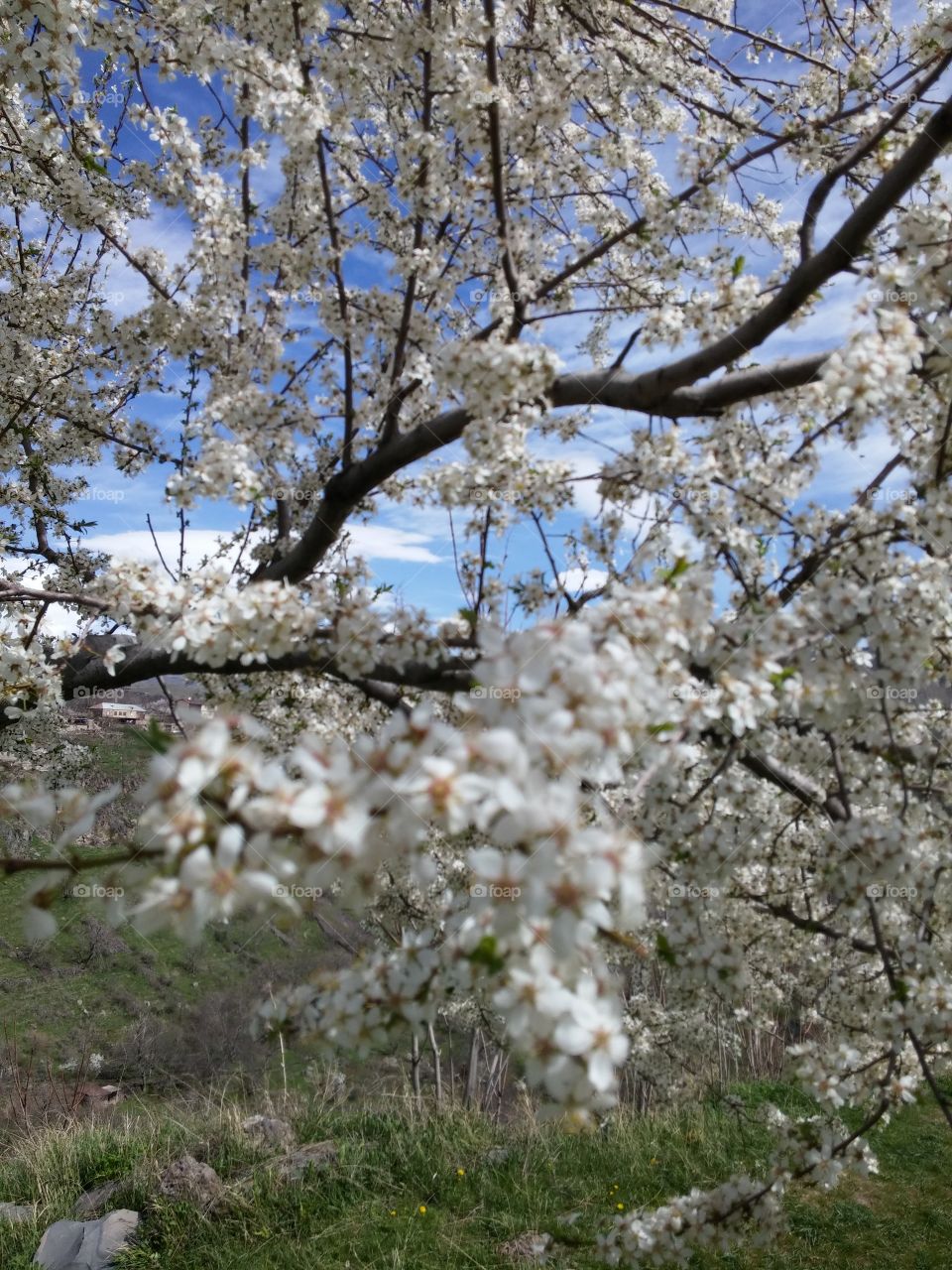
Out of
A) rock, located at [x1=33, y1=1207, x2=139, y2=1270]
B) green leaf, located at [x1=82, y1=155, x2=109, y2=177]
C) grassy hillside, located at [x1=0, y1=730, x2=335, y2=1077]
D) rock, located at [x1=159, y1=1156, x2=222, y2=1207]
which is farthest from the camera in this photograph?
grassy hillside, located at [x1=0, y1=730, x2=335, y2=1077]

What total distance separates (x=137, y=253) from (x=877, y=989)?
5.25 meters

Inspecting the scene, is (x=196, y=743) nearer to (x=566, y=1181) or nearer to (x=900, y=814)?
(x=900, y=814)

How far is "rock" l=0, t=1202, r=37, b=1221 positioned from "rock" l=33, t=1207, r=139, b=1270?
0.90ft

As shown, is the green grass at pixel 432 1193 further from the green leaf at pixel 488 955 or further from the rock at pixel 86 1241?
the green leaf at pixel 488 955

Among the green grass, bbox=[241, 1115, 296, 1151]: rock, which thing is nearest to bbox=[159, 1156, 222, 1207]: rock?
the green grass

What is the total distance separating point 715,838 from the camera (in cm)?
226

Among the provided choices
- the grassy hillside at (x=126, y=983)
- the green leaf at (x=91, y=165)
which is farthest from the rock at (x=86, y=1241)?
the grassy hillside at (x=126, y=983)

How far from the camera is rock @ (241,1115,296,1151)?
6.21 m

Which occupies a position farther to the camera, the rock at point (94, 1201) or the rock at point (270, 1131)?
the rock at point (270, 1131)

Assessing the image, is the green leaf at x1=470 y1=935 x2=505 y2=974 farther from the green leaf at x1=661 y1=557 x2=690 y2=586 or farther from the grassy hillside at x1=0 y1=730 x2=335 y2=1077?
the grassy hillside at x1=0 y1=730 x2=335 y2=1077

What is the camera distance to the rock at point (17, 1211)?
5.52 metres

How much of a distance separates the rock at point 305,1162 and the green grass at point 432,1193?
3.5 inches

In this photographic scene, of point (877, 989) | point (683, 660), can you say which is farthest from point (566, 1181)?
point (683, 660)

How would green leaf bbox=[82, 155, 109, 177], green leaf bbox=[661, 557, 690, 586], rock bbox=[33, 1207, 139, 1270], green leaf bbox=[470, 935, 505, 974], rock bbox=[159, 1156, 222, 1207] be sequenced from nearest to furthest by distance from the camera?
1. green leaf bbox=[470, 935, 505, 974]
2. green leaf bbox=[661, 557, 690, 586]
3. green leaf bbox=[82, 155, 109, 177]
4. rock bbox=[33, 1207, 139, 1270]
5. rock bbox=[159, 1156, 222, 1207]
